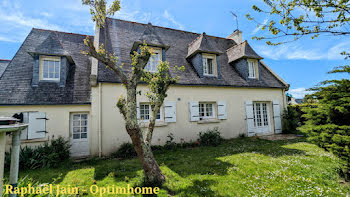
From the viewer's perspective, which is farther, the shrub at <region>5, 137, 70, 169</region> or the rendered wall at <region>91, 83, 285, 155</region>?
the rendered wall at <region>91, 83, 285, 155</region>

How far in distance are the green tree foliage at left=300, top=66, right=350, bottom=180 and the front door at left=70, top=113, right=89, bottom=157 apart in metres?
7.83

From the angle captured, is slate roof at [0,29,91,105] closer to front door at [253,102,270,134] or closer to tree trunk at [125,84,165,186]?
tree trunk at [125,84,165,186]

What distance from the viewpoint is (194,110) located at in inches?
313

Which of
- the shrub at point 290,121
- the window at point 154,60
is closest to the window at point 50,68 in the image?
the window at point 154,60

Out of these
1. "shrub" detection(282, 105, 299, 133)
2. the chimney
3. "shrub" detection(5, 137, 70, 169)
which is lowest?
"shrub" detection(5, 137, 70, 169)

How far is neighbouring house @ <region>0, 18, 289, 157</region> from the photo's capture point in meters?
6.35

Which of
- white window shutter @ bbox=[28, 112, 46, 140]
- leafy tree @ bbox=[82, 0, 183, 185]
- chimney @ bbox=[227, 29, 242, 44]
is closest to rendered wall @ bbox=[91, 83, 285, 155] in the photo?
white window shutter @ bbox=[28, 112, 46, 140]

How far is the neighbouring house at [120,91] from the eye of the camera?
6348 millimetres

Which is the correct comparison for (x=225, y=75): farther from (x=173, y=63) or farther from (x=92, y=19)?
(x=92, y=19)

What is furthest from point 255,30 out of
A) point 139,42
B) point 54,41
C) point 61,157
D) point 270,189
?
point 54,41

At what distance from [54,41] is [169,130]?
6709 millimetres

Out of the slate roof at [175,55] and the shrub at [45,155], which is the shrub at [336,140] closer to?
the slate roof at [175,55]

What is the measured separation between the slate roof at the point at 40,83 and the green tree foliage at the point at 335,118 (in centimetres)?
769

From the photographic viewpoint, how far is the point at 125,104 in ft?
13.0
